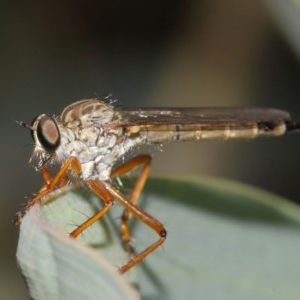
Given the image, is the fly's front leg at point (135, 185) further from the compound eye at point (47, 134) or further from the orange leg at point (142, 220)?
the compound eye at point (47, 134)

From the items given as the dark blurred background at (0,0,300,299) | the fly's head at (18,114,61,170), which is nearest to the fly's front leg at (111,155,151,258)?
the fly's head at (18,114,61,170)

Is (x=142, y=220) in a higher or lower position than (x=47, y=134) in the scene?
lower

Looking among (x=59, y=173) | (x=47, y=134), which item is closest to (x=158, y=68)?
(x=47, y=134)

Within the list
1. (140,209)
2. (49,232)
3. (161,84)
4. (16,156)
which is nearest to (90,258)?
(49,232)

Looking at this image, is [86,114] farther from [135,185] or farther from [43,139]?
[135,185]

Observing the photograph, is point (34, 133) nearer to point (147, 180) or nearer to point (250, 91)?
point (147, 180)

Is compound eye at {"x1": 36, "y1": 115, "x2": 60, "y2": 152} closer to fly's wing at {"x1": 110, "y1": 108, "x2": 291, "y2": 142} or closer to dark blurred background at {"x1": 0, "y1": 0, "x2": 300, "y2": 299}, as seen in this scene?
fly's wing at {"x1": 110, "y1": 108, "x2": 291, "y2": 142}
